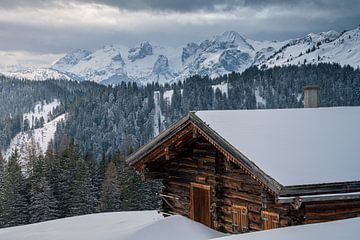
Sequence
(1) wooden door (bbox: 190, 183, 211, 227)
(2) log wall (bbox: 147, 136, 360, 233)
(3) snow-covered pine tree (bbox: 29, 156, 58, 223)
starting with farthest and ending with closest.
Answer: (3) snow-covered pine tree (bbox: 29, 156, 58, 223)
(1) wooden door (bbox: 190, 183, 211, 227)
(2) log wall (bbox: 147, 136, 360, 233)

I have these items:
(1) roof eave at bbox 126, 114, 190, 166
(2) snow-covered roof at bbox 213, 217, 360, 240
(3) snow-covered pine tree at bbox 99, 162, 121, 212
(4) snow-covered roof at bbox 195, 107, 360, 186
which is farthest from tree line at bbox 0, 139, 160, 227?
(2) snow-covered roof at bbox 213, 217, 360, 240

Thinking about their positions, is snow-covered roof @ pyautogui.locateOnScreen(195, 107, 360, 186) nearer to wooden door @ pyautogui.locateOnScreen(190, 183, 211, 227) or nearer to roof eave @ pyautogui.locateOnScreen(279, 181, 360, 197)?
roof eave @ pyautogui.locateOnScreen(279, 181, 360, 197)

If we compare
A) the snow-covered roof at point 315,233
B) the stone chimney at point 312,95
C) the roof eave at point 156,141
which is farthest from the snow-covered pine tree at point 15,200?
the snow-covered roof at point 315,233

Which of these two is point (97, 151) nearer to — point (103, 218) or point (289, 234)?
point (103, 218)

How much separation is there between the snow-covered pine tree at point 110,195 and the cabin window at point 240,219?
44.7 meters

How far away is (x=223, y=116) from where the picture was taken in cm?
1438

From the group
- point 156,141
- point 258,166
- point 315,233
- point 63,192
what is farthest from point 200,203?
point 63,192

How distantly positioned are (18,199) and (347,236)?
4917 centimetres

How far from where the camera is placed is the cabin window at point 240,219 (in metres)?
13.4

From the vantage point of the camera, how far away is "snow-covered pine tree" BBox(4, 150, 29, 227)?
51.8 meters

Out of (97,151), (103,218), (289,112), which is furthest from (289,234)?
(97,151)

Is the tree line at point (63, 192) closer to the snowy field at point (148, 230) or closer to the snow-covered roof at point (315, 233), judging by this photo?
the snowy field at point (148, 230)

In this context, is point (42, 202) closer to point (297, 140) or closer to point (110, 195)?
point (110, 195)

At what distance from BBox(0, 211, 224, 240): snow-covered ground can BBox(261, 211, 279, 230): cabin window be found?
1613 millimetres
